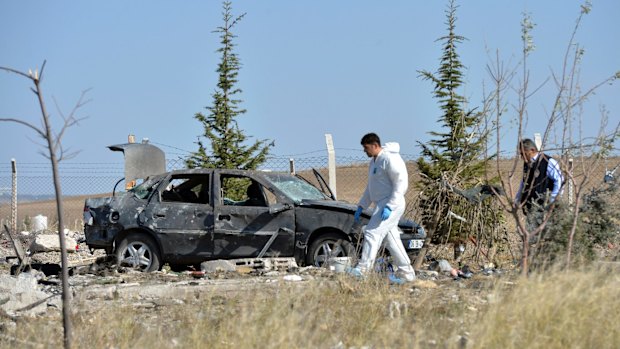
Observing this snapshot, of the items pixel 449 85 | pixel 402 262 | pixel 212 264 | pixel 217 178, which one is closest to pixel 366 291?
pixel 402 262

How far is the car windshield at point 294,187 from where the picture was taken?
1340cm

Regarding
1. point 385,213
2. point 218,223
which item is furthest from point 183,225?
point 385,213

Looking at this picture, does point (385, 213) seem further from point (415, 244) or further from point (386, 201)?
point (415, 244)

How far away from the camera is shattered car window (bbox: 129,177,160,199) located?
13.8m

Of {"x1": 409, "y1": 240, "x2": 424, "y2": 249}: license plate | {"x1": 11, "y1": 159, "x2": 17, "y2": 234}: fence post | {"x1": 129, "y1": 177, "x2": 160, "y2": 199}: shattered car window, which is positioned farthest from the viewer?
{"x1": 11, "y1": 159, "x2": 17, "y2": 234}: fence post

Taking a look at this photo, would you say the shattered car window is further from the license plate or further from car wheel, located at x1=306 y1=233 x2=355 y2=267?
the license plate

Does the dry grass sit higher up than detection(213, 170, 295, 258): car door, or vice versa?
detection(213, 170, 295, 258): car door

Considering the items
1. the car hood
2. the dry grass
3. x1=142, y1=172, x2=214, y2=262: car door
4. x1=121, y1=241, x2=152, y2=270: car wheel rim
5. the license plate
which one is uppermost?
the car hood

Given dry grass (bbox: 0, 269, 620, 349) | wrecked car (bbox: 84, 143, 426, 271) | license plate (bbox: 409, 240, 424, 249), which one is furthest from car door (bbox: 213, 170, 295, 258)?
dry grass (bbox: 0, 269, 620, 349)

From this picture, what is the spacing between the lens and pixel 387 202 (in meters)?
11.0

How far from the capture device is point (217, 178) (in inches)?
538

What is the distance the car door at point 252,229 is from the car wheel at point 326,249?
0.30 meters

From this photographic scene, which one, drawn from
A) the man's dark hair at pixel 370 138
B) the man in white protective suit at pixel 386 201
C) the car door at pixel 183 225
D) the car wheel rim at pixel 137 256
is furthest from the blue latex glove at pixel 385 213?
the car wheel rim at pixel 137 256

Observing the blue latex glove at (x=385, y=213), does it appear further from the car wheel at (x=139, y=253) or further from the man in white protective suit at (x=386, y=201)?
the car wheel at (x=139, y=253)
